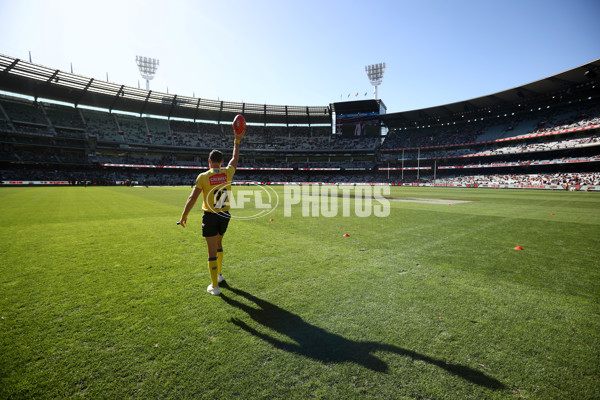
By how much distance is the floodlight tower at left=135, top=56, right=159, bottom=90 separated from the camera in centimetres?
6194

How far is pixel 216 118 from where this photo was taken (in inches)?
2820

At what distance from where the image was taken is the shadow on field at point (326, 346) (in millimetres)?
2373

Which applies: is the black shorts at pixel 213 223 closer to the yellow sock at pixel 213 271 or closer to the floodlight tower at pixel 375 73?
the yellow sock at pixel 213 271

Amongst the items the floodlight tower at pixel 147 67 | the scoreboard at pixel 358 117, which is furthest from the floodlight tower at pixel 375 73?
the floodlight tower at pixel 147 67

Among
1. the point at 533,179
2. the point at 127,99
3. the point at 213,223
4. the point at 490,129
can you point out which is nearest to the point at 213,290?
the point at 213,223

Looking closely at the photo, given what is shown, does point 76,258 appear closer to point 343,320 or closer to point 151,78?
point 343,320

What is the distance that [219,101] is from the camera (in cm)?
6619

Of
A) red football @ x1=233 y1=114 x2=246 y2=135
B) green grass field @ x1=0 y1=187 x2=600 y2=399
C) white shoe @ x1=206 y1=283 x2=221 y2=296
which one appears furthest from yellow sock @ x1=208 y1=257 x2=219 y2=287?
red football @ x1=233 y1=114 x2=246 y2=135

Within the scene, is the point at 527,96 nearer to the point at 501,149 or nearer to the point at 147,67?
the point at 501,149

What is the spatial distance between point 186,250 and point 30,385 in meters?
4.26

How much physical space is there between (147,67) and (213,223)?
77.3m

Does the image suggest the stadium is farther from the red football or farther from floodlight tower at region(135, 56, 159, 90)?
floodlight tower at region(135, 56, 159, 90)

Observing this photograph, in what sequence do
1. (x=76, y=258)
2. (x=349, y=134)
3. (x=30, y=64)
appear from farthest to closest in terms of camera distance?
1. (x=349, y=134)
2. (x=30, y=64)
3. (x=76, y=258)

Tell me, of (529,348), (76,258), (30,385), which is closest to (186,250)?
(76,258)
